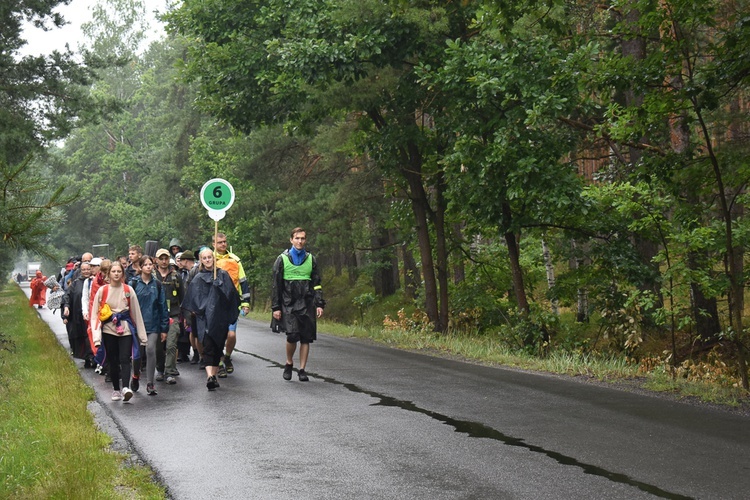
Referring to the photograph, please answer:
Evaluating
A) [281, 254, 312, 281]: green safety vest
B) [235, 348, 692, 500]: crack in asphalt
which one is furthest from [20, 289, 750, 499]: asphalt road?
[281, 254, 312, 281]: green safety vest

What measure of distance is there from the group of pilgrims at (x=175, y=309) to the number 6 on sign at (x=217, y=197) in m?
1.82

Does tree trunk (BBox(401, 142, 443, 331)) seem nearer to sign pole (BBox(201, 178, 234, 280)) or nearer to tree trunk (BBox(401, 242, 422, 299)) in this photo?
sign pole (BBox(201, 178, 234, 280))

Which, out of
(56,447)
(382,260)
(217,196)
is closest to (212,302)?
(56,447)

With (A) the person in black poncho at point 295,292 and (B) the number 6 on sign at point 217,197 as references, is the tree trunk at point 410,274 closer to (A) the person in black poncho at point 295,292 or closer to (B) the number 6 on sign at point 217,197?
(B) the number 6 on sign at point 217,197

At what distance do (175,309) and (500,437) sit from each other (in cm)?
695

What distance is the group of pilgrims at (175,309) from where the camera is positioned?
1098 cm

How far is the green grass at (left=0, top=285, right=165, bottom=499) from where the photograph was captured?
6367 millimetres

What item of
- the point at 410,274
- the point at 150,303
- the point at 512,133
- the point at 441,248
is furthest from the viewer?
the point at 410,274

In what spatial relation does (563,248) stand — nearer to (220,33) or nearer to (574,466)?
(220,33)

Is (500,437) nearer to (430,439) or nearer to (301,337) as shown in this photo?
(430,439)

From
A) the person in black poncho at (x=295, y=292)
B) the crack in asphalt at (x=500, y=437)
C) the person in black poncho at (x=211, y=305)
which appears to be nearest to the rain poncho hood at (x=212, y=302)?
the person in black poncho at (x=211, y=305)

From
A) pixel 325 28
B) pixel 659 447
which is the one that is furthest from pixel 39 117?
pixel 659 447

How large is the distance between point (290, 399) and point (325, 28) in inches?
396

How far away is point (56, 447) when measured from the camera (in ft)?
25.3
